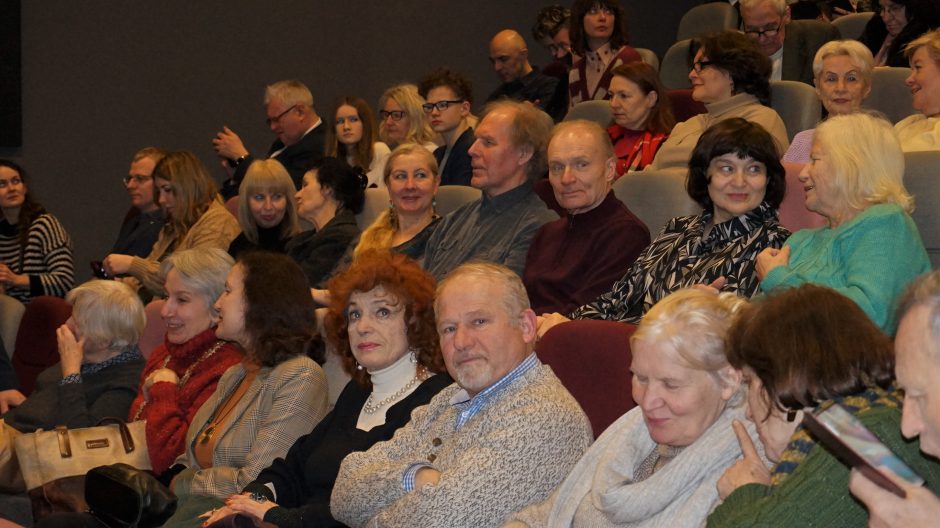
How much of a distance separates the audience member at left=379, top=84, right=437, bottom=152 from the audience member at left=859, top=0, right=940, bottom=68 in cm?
216

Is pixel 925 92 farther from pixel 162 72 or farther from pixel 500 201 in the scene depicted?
pixel 162 72

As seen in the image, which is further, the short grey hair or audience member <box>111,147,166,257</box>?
audience member <box>111,147,166,257</box>

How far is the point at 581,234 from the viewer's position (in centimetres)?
360

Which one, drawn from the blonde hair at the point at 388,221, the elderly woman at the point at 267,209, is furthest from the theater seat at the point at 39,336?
the blonde hair at the point at 388,221

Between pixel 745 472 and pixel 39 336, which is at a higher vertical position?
pixel 745 472

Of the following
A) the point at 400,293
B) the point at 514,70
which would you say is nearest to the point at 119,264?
the point at 400,293

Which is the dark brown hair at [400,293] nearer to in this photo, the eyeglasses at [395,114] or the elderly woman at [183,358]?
the elderly woman at [183,358]

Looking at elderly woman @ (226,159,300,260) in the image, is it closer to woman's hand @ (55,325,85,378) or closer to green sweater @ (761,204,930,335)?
woman's hand @ (55,325,85,378)

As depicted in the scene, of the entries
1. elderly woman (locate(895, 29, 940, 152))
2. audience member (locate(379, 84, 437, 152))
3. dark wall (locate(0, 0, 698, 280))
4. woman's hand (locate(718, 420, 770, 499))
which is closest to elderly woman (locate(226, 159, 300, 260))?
audience member (locate(379, 84, 437, 152))

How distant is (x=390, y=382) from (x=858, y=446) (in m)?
1.72

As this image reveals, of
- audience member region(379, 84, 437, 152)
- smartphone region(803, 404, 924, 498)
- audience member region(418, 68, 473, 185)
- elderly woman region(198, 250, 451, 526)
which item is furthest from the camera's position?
audience member region(379, 84, 437, 152)

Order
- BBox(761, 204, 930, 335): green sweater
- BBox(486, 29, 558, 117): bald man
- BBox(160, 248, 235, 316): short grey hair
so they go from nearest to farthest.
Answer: BBox(761, 204, 930, 335): green sweater → BBox(160, 248, 235, 316): short grey hair → BBox(486, 29, 558, 117): bald man

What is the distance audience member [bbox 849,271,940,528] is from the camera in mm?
1469

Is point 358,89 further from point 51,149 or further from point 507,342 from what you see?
point 507,342
